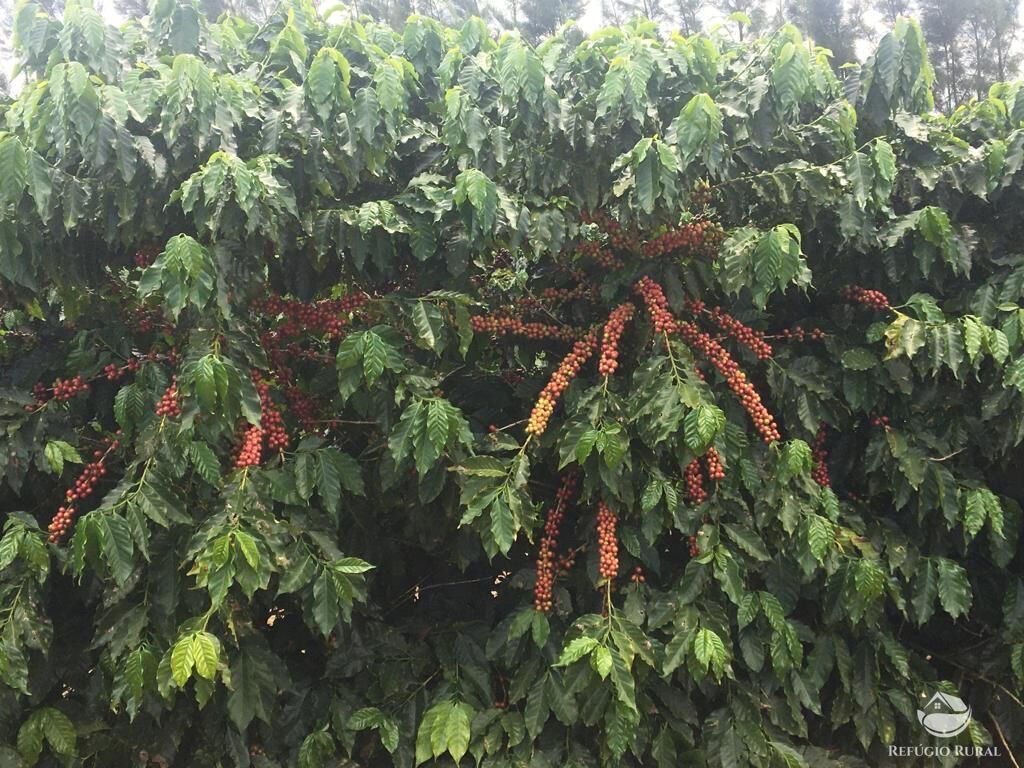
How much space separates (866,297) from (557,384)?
1.09 m

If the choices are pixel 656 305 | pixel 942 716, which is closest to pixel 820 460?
pixel 656 305

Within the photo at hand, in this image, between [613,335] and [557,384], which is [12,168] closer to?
[557,384]

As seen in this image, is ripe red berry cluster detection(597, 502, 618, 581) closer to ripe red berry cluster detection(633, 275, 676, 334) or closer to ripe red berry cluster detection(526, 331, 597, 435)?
ripe red berry cluster detection(526, 331, 597, 435)

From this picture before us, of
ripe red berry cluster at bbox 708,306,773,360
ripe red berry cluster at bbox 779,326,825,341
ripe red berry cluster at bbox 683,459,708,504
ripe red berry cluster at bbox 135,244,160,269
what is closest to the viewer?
ripe red berry cluster at bbox 683,459,708,504

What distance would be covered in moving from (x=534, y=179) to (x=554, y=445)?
0.81m

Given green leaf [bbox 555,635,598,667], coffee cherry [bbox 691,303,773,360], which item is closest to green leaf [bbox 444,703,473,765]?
green leaf [bbox 555,635,598,667]

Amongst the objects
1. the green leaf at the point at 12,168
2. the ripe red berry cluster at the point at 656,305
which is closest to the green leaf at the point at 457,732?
the ripe red berry cluster at the point at 656,305

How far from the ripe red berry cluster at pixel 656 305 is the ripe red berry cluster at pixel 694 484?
0.41 meters

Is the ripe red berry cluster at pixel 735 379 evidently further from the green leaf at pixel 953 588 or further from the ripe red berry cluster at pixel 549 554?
the green leaf at pixel 953 588

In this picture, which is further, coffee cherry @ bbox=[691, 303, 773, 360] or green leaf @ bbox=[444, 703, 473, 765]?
coffee cherry @ bbox=[691, 303, 773, 360]

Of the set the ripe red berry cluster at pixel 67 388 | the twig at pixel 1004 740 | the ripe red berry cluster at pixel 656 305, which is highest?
the ripe red berry cluster at pixel 656 305

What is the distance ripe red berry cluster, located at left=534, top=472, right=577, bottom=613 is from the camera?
2.34m

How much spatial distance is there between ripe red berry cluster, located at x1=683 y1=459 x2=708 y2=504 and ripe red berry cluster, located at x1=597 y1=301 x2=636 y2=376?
1.19 feet

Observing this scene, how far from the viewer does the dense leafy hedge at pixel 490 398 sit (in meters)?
2.08
